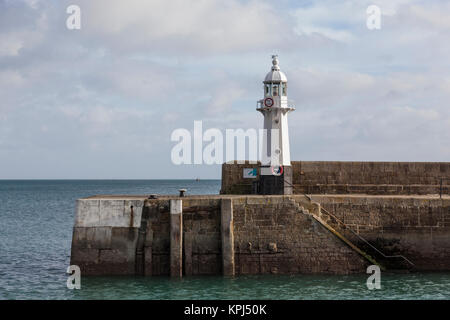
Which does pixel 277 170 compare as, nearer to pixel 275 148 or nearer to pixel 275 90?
pixel 275 148

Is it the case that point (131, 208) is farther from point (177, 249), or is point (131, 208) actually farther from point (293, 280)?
point (293, 280)

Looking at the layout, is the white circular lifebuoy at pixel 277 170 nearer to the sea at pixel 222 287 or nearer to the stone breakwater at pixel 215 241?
the stone breakwater at pixel 215 241

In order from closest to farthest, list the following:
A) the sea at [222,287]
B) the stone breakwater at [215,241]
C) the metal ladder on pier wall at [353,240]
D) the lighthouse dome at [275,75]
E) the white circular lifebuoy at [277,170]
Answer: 1. the sea at [222,287]
2. the stone breakwater at [215,241]
3. the metal ladder on pier wall at [353,240]
4. the white circular lifebuoy at [277,170]
5. the lighthouse dome at [275,75]

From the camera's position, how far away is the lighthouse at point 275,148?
2692 centimetres

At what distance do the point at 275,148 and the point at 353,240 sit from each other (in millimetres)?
5639

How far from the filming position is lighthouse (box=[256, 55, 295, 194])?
1060 inches

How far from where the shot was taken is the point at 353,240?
24000mm

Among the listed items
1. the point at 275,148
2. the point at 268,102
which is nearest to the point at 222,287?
the point at 275,148

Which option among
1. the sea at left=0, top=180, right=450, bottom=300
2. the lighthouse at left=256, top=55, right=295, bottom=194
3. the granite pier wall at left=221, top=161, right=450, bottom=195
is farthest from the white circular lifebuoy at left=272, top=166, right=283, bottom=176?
the sea at left=0, top=180, right=450, bottom=300

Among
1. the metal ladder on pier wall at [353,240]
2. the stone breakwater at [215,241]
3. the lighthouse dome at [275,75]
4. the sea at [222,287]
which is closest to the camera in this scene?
the sea at [222,287]

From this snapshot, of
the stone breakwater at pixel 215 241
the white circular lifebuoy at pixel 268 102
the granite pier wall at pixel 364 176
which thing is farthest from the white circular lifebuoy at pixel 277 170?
the stone breakwater at pixel 215 241

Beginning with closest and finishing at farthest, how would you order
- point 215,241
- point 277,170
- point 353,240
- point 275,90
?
point 215,241
point 353,240
point 277,170
point 275,90
